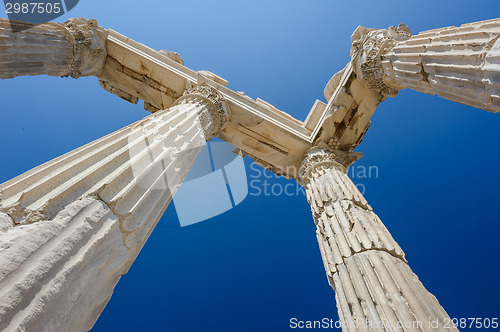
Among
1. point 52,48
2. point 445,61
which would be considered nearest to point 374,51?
point 445,61

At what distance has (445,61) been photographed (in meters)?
5.09

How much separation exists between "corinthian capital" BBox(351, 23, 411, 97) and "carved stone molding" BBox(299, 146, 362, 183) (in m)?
2.18

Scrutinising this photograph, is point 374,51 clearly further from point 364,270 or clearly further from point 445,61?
point 364,270

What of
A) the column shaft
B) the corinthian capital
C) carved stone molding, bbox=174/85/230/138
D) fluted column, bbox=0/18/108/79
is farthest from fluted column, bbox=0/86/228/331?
the corinthian capital

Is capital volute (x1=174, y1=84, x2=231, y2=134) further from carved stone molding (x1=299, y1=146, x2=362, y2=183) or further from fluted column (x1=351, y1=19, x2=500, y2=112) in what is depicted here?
fluted column (x1=351, y1=19, x2=500, y2=112)

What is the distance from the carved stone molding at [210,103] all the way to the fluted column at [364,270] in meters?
3.39

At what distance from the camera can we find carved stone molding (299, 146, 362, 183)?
8.84 meters

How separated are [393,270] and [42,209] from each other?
Answer: 15.6ft

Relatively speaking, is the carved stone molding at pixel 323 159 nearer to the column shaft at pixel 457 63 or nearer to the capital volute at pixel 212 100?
the capital volute at pixel 212 100

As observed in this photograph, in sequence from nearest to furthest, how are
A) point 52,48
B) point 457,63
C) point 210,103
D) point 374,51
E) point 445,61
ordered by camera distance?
point 457,63 → point 445,61 → point 374,51 → point 52,48 → point 210,103

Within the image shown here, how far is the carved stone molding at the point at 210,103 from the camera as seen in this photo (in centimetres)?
817

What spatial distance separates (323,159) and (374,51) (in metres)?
3.21

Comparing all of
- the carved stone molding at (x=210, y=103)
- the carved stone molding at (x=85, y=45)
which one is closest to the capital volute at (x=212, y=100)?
the carved stone molding at (x=210, y=103)

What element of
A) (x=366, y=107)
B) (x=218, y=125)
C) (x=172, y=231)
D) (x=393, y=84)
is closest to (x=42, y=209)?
(x=218, y=125)
